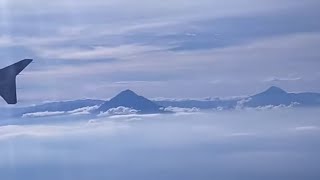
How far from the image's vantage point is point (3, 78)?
2775cm

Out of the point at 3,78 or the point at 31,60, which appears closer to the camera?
the point at 31,60

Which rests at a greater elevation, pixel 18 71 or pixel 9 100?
pixel 18 71

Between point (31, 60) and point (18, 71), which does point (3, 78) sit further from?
point (31, 60)

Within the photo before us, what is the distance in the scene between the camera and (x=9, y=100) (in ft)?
86.2

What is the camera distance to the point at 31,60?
24891mm

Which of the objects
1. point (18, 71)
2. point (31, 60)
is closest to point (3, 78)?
point (18, 71)

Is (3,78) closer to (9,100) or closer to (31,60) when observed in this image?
(9,100)

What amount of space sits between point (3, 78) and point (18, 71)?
55.4 inches

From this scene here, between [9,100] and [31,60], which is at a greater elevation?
[31,60]

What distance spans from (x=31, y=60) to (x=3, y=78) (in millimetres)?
3983

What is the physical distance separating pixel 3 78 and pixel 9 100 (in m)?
2.20

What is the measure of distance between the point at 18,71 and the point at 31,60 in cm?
267
